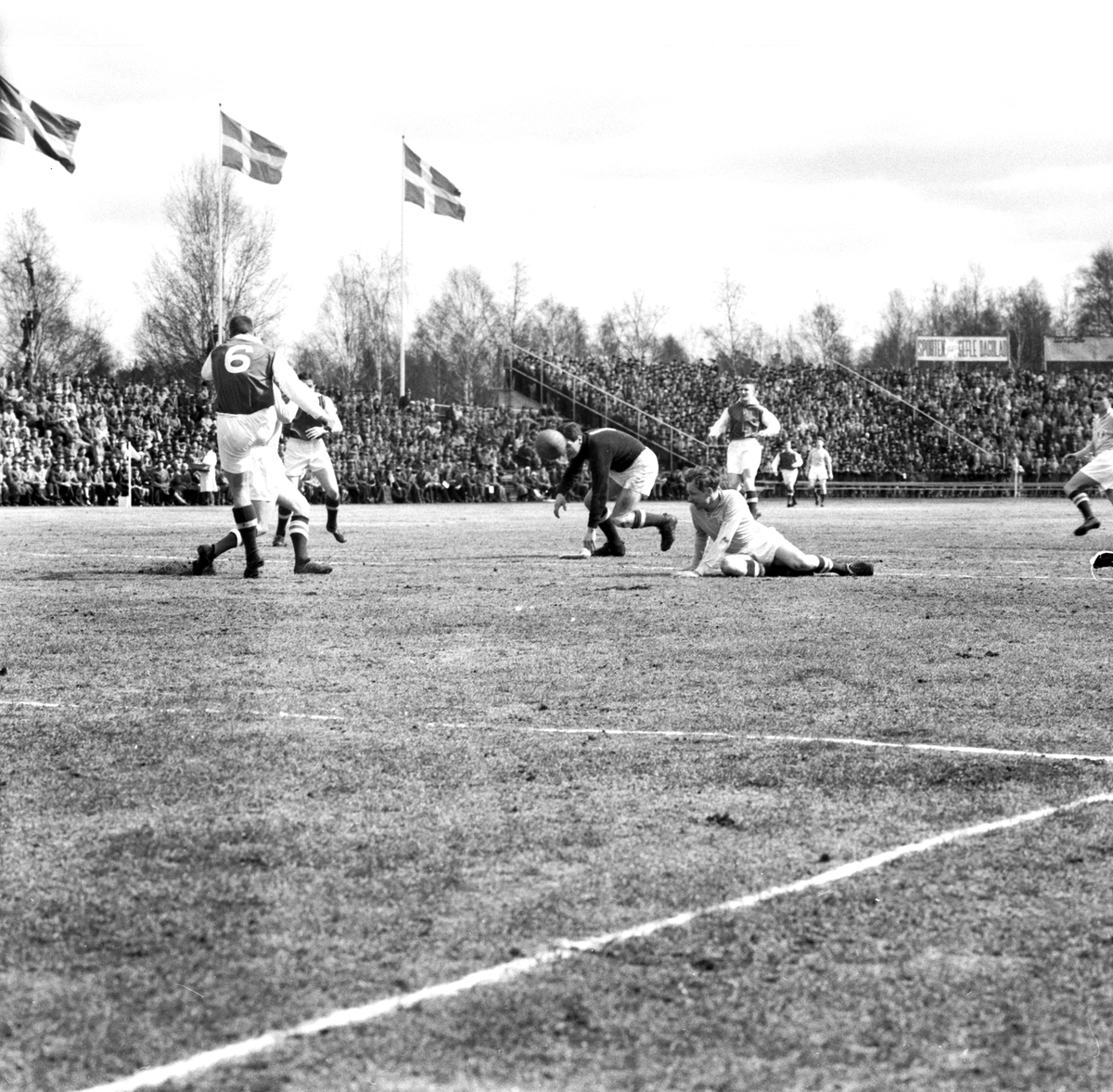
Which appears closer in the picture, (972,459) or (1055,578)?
(1055,578)

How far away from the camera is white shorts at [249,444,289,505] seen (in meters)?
15.2

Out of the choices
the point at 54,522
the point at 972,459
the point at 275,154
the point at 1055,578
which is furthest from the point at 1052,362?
the point at 1055,578

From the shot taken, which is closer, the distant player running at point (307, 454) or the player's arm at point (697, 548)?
the player's arm at point (697, 548)

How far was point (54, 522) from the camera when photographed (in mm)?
28031

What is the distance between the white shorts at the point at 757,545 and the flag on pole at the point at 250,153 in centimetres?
2842

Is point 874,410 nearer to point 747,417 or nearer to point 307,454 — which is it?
point 747,417

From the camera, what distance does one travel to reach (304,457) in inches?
762

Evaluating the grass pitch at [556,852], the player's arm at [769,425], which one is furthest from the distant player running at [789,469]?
the grass pitch at [556,852]

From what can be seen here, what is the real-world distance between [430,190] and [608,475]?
30884mm

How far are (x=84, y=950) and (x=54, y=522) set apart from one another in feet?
82.9

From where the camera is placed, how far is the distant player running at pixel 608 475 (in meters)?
17.7

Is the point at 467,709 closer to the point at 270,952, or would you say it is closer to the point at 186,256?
the point at 270,952

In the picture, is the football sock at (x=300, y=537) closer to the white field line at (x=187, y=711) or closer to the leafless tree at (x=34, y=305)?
the white field line at (x=187, y=711)

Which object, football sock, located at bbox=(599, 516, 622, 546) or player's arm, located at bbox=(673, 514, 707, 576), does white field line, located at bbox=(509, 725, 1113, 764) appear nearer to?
player's arm, located at bbox=(673, 514, 707, 576)
